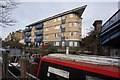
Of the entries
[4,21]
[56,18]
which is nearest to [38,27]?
[56,18]

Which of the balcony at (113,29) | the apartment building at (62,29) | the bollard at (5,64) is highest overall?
the apartment building at (62,29)

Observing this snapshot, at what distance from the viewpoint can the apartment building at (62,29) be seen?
55.8 meters

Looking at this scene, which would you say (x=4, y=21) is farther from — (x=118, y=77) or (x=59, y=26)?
(x=59, y=26)

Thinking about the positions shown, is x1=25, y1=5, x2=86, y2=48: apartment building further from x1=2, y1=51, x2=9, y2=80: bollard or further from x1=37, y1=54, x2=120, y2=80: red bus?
x1=37, y1=54, x2=120, y2=80: red bus

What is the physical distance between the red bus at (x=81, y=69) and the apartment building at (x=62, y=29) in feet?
152

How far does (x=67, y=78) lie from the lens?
426 centimetres

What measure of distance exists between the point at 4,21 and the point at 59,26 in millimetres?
52560

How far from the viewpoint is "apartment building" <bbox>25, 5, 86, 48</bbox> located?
183 ft

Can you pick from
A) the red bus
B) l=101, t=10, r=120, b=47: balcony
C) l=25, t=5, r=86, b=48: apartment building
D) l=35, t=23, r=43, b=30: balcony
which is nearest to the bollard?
the red bus

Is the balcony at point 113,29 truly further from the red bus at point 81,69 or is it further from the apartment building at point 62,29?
the apartment building at point 62,29

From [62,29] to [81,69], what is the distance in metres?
57.7

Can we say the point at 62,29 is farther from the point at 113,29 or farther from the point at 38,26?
the point at 113,29

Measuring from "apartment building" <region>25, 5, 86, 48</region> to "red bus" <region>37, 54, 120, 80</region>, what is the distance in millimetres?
46211

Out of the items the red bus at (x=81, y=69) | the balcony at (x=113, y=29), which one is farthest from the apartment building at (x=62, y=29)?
the red bus at (x=81, y=69)
